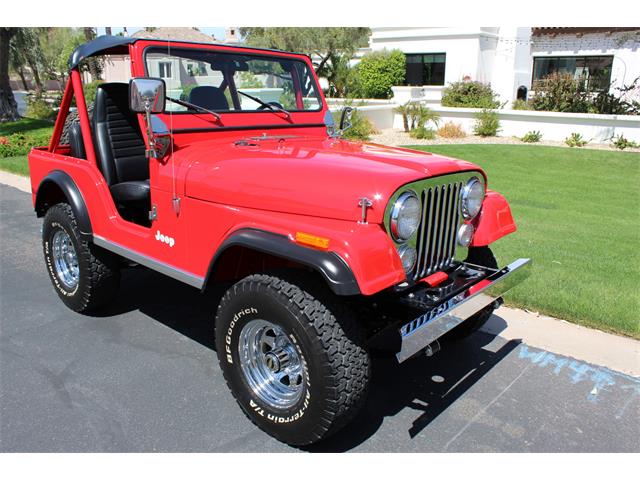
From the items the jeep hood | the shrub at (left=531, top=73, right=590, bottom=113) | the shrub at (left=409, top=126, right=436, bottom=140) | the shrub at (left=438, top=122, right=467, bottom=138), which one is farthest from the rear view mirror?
the shrub at (left=531, top=73, right=590, bottom=113)

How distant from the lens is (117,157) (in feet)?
14.3

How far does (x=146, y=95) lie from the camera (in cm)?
315

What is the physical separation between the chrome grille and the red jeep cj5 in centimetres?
1

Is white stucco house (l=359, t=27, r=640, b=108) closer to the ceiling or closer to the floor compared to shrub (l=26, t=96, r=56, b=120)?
closer to the ceiling

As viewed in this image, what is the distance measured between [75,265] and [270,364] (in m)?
2.41

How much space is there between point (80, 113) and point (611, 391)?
4040 mm

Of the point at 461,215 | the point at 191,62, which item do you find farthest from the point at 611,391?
the point at 191,62

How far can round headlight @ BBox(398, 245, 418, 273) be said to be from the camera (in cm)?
280

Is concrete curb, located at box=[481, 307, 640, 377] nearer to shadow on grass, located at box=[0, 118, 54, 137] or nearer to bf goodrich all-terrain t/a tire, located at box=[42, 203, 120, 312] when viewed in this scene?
bf goodrich all-terrain t/a tire, located at box=[42, 203, 120, 312]

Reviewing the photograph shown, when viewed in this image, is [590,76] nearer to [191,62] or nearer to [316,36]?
[316,36]

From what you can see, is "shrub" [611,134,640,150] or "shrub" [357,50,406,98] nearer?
"shrub" [611,134,640,150]

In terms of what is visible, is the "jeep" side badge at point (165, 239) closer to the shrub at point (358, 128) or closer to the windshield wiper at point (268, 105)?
the windshield wiper at point (268, 105)

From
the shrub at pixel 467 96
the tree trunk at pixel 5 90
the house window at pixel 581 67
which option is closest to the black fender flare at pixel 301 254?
the shrub at pixel 467 96

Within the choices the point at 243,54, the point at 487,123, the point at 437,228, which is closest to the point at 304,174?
the point at 437,228
